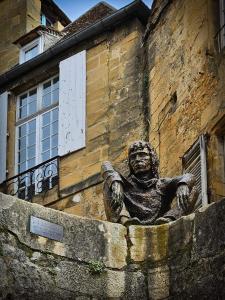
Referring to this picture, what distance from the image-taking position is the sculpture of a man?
420 inches

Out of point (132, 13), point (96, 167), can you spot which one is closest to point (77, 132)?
point (96, 167)

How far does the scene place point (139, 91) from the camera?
744 inches

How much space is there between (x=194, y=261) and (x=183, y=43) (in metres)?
7.67

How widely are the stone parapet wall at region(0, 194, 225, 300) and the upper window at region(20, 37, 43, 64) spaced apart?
12236 mm

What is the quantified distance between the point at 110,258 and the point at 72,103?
10049 millimetres

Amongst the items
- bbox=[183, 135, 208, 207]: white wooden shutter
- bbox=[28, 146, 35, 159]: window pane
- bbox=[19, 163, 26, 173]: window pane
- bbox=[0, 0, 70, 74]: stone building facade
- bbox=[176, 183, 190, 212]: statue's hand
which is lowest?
bbox=[176, 183, 190, 212]: statue's hand

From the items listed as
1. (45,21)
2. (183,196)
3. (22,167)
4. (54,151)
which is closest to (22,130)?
(22,167)

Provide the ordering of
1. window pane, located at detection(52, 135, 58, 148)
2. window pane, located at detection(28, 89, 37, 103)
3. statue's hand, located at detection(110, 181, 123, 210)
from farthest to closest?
window pane, located at detection(28, 89, 37, 103)
window pane, located at detection(52, 135, 58, 148)
statue's hand, located at detection(110, 181, 123, 210)

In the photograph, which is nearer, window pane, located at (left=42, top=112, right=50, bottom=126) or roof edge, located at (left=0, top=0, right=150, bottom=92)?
roof edge, located at (left=0, top=0, right=150, bottom=92)

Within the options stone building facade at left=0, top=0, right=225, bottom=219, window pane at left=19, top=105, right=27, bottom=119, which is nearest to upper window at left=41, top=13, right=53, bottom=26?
stone building facade at left=0, top=0, right=225, bottom=219

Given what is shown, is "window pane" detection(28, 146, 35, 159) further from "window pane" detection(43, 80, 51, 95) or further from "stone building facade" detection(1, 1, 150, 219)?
"window pane" detection(43, 80, 51, 95)

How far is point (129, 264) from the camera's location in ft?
33.0

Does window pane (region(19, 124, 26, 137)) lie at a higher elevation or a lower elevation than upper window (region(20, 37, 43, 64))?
lower

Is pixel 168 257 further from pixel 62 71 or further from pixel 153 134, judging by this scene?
pixel 62 71
